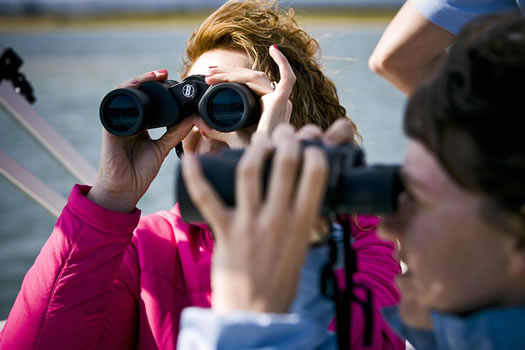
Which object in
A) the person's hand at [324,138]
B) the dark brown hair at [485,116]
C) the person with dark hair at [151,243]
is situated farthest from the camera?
the person with dark hair at [151,243]

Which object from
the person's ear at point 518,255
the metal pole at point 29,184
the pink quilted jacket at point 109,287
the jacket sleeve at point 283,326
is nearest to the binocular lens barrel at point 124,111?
the pink quilted jacket at point 109,287

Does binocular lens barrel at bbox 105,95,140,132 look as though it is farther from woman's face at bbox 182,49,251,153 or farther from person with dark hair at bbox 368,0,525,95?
person with dark hair at bbox 368,0,525,95

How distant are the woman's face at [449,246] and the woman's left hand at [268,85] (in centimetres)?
54

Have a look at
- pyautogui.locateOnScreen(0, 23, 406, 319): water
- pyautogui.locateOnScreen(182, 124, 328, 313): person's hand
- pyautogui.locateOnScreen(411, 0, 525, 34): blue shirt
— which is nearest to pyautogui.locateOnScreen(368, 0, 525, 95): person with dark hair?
pyautogui.locateOnScreen(411, 0, 525, 34): blue shirt

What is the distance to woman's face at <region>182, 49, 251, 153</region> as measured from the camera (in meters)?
1.39

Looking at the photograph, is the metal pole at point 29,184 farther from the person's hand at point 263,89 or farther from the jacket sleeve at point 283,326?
the jacket sleeve at point 283,326

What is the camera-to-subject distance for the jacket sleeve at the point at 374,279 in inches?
43.9

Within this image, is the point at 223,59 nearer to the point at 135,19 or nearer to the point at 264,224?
the point at 264,224

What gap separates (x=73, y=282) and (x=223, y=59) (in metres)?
0.60

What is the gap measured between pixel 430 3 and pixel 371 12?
18292 mm

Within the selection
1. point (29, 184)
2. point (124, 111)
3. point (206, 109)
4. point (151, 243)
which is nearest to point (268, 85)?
point (206, 109)

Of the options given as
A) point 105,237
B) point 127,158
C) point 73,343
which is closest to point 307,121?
point 127,158

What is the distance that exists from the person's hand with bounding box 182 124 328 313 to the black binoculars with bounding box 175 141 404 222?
37mm

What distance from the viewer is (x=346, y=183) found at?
71 centimetres
